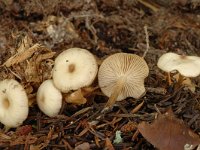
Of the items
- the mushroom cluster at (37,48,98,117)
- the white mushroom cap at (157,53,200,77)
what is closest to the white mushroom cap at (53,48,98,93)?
the mushroom cluster at (37,48,98,117)

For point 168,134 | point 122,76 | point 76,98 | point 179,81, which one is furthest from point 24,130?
point 179,81

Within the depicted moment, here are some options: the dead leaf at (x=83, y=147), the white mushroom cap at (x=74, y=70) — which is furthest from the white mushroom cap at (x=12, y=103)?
the dead leaf at (x=83, y=147)

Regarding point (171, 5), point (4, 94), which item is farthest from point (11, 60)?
point (171, 5)

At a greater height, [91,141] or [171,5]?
[171,5]

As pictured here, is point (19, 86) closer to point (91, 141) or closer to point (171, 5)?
point (91, 141)

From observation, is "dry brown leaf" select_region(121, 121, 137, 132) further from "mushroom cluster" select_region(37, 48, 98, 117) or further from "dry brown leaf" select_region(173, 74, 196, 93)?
"dry brown leaf" select_region(173, 74, 196, 93)

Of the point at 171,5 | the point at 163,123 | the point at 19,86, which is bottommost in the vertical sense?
the point at 163,123

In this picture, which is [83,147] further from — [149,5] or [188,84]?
[149,5]
